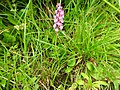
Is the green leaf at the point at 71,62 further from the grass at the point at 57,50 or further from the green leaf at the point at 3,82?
the green leaf at the point at 3,82

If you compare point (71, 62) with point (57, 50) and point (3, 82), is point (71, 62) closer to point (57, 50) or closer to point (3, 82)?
point (57, 50)

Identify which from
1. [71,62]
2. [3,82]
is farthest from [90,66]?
[3,82]

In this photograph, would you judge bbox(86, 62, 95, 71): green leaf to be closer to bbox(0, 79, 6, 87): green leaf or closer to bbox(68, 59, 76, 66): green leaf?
bbox(68, 59, 76, 66): green leaf

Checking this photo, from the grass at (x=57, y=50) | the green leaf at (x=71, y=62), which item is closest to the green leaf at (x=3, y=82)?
the grass at (x=57, y=50)

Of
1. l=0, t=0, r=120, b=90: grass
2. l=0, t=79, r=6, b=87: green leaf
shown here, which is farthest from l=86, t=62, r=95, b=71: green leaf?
l=0, t=79, r=6, b=87: green leaf

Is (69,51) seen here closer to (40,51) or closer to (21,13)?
(40,51)

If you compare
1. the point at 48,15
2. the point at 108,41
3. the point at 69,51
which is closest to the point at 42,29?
the point at 48,15

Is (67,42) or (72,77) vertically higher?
(67,42)

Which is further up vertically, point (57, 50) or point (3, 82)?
point (57, 50)
